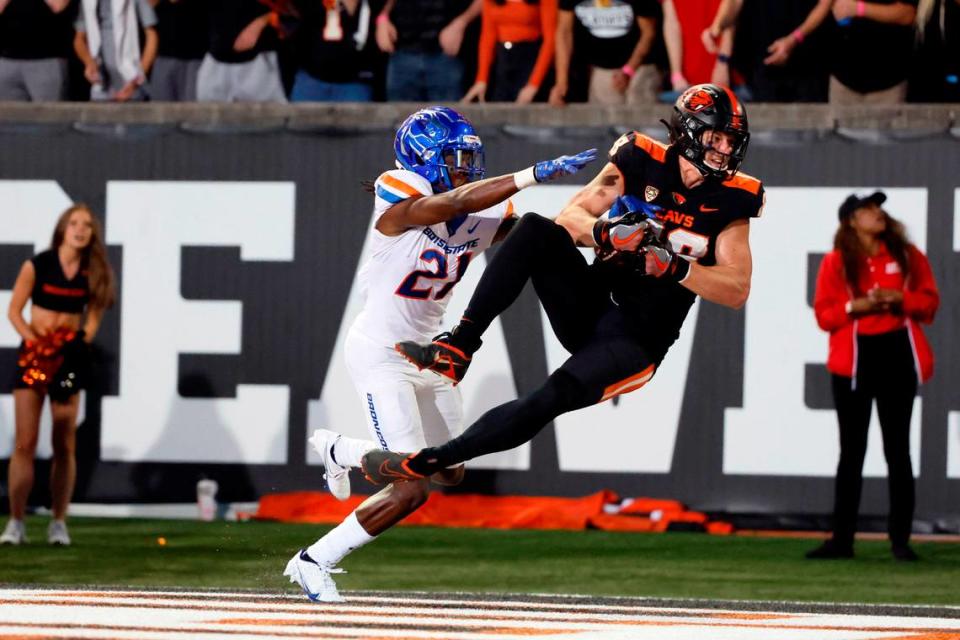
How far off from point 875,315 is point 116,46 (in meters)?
5.73

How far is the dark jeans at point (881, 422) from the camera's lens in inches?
387

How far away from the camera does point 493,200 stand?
667 centimetres

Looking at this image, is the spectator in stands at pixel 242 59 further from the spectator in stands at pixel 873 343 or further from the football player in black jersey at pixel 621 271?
the football player in black jersey at pixel 621 271

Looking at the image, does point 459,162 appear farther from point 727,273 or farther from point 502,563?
point 502,563

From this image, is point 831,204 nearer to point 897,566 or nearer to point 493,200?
point 897,566

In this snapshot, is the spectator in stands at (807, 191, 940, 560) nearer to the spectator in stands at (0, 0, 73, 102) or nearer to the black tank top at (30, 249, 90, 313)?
the black tank top at (30, 249, 90, 313)

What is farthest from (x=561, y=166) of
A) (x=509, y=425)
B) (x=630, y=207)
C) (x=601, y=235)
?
(x=509, y=425)

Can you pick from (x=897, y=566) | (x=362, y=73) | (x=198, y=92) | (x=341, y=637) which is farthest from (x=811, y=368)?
(x=341, y=637)

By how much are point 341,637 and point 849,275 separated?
16.5 feet

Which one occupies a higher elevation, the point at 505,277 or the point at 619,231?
the point at 619,231

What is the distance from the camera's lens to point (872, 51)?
11328 mm

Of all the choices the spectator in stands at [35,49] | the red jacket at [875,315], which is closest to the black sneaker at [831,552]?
the red jacket at [875,315]

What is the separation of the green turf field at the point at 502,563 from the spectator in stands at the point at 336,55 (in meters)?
3.06

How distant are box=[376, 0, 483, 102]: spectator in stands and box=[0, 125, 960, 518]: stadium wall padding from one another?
0.50m
